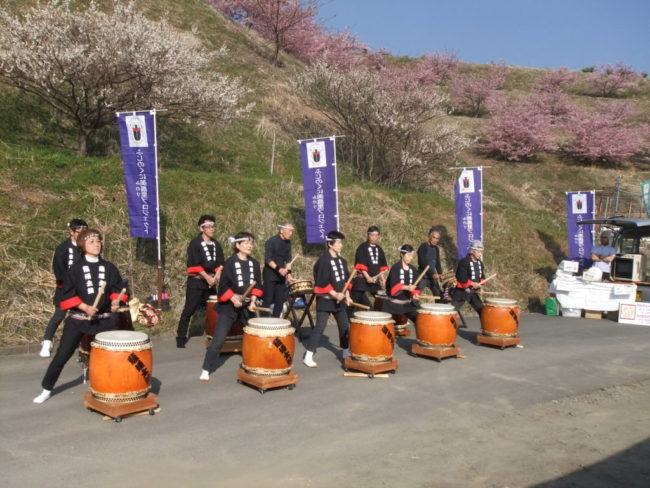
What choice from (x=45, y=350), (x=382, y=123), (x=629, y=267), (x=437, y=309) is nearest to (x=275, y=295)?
(x=437, y=309)

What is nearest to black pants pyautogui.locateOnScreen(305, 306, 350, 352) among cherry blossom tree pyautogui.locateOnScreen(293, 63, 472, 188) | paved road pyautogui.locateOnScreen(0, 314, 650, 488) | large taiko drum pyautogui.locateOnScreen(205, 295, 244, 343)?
paved road pyautogui.locateOnScreen(0, 314, 650, 488)

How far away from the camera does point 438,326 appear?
8789mm

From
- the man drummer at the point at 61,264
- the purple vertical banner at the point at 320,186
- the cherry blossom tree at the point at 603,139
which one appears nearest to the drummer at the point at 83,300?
the man drummer at the point at 61,264

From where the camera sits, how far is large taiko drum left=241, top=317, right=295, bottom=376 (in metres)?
6.77

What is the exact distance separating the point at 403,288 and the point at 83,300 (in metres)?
5.01

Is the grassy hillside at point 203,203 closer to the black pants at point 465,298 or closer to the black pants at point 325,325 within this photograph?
the black pants at point 325,325

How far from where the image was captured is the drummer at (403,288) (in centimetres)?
916

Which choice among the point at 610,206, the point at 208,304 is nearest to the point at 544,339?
the point at 208,304

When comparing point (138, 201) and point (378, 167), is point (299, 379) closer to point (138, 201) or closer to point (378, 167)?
point (138, 201)

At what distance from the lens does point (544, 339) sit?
11.0 metres

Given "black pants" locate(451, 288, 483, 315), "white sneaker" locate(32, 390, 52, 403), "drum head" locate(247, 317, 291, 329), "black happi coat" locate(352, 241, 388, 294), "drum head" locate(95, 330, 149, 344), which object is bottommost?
"white sneaker" locate(32, 390, 52, 403)

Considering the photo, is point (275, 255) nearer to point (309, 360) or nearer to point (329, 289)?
point (329, 289)

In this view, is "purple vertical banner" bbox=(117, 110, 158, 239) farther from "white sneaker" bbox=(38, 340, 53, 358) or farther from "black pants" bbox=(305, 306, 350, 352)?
"black pants" bbox=(305, 306, 350, 352)

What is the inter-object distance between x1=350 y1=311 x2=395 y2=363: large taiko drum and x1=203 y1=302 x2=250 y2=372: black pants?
1.59 meters
